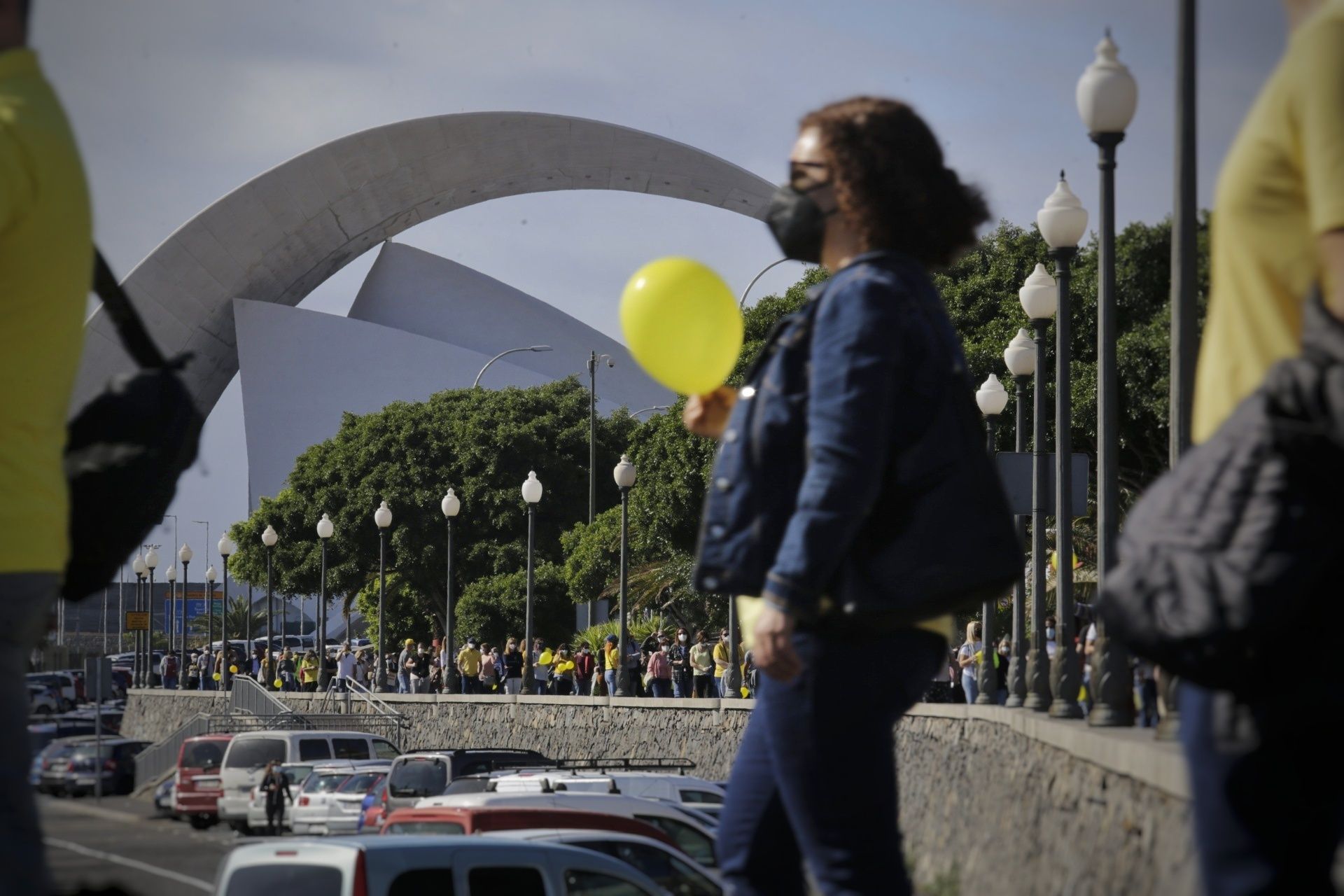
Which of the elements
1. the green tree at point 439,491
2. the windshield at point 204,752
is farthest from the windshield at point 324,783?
the green tree at point 439,491

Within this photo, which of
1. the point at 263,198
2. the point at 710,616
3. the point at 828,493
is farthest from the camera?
the point at 263,198

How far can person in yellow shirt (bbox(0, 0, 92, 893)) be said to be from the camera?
2.41 m

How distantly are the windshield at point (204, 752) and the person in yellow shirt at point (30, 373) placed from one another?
21.3m

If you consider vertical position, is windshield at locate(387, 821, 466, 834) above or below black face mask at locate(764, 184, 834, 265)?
below

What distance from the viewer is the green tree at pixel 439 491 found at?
55.6 metres

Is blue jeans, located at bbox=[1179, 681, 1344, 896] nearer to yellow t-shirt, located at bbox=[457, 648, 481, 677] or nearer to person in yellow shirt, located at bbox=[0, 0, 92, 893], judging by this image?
person in yellow shirt, located at bbox=[0, 0, 92, 893]

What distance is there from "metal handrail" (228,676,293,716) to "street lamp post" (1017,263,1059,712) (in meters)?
25.7

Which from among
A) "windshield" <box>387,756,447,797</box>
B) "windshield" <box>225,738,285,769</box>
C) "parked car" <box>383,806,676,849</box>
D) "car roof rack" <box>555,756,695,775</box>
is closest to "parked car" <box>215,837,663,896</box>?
"parked car" <box>383,806,676,849</box>

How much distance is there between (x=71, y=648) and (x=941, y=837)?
3.49 meters

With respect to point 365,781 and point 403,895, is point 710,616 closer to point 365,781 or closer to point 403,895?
point 365,781

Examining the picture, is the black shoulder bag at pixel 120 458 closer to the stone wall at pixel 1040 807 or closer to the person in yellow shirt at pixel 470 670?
the stone wall at pixel 1040 807

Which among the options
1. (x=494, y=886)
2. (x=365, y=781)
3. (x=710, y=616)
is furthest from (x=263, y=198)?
(x=494, y=886)

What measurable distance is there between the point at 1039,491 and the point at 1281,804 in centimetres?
1381

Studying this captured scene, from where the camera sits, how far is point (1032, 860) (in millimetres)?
4836
